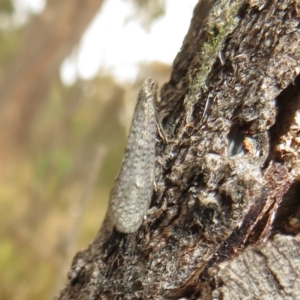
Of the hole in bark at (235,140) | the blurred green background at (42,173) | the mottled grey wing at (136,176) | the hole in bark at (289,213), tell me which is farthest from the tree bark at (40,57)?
the hole in bark at (289,213)

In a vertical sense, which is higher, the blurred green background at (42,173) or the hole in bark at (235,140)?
the blurred green background at (42,173)

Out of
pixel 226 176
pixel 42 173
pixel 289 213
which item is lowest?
pixel 289 213

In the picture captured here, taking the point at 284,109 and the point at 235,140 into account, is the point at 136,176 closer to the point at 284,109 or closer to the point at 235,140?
the point at 235,140

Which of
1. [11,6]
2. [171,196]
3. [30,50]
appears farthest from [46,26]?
[11,6]

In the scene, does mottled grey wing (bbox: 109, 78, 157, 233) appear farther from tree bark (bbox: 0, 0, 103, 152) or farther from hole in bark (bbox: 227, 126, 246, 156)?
tree bark (bbox: 0, 0, 103, 152)

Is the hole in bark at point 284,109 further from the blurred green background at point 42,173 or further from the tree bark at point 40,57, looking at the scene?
the tree bark at point 40,57

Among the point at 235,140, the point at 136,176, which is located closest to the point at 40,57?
the point at 136,176

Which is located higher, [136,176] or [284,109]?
[136,176]
